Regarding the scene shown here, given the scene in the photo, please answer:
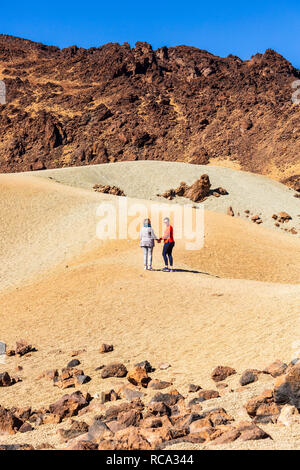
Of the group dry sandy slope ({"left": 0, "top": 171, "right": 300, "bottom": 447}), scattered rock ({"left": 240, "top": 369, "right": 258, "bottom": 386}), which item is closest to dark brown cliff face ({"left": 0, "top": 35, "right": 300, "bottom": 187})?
dry sandy slope ({"left": 0, "top": 171, "right": 300, "bottom": 447})

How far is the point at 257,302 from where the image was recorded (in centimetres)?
998

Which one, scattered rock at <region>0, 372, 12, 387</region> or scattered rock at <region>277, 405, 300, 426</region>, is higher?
scattered rock at <region>277, 405, 300, 426</region>

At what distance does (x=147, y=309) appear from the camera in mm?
10164

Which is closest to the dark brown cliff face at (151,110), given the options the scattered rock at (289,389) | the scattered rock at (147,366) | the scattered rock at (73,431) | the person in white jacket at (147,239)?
the person in white jacket at (147,239)

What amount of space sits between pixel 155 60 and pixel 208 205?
6493 cm

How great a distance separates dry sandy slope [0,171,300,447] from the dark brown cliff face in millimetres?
39180

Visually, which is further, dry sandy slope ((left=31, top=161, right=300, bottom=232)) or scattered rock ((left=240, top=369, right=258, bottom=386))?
dry sandy slope ((left=31, top=161, right=300, bottom=232))

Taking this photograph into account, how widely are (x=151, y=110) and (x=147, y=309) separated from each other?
67646 mm

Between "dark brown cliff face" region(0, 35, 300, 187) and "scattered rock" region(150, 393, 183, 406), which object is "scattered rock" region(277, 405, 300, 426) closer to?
"scattered rock" region(150, 393, 183, 406)

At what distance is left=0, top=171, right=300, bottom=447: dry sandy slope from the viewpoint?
7156 mm

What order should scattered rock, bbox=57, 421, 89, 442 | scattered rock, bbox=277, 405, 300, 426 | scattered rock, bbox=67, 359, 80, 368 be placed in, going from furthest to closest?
scattered rock, bbox=67, 359, 80, 368 → scattered rock, bbox=57, 421, 89, 442 → scattered rock, bbox=277, 405, 300, 426

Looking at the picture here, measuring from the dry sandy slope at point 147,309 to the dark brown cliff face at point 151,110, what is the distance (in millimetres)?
39180

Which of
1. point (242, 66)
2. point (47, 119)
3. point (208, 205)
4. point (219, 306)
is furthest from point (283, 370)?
point (242, 66)

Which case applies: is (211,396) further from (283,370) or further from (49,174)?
(49,174)
